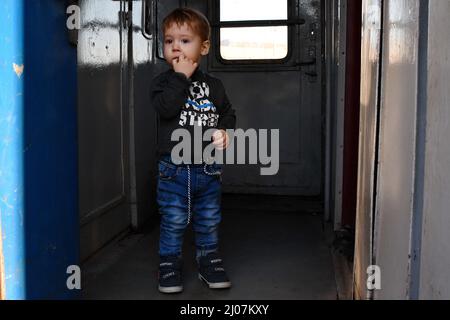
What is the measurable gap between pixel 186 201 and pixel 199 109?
379 mm

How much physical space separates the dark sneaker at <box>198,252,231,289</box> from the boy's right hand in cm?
78

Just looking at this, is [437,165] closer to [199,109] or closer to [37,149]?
[37,149]

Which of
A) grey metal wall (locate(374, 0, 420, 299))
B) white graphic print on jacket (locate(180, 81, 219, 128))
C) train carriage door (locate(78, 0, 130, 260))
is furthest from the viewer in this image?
train carriage door (locate(78, 0, 130, 260))

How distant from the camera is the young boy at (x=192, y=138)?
1962mm

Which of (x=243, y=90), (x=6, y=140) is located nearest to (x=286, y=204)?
(x=243, y=90)

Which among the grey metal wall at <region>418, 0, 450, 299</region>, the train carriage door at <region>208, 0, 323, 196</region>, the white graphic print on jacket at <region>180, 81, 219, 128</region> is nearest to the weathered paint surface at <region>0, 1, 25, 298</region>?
the white graphic print on jacket at <region>180, 81, 219, 128</region>

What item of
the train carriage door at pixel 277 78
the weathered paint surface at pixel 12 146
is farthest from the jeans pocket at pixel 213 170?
the train carriage door at pixel 277 78

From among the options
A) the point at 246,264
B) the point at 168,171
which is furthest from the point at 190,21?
the point at 246,264

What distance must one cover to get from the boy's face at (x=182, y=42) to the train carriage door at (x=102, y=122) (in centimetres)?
50

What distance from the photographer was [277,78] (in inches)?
157

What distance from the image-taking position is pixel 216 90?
6.98 feet

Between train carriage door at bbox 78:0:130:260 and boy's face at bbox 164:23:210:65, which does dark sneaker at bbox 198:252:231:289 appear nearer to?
train carriage door at bbox 78:0:130:260

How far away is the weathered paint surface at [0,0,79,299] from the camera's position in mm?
1358

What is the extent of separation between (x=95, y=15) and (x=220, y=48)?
5.72ft
